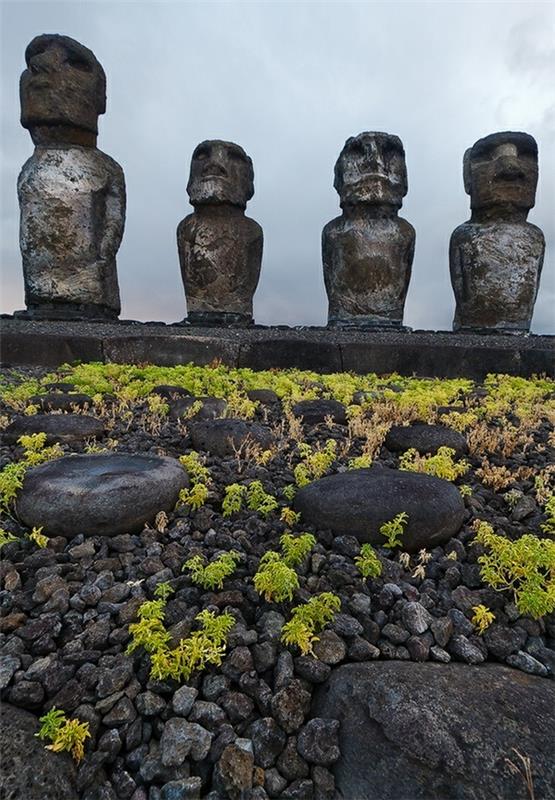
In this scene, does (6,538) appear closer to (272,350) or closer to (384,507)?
(384,507)

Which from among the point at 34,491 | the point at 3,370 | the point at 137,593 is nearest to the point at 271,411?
the point at 34,491

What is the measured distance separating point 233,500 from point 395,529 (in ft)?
2.67

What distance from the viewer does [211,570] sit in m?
2.00

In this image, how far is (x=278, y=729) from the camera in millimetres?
1542

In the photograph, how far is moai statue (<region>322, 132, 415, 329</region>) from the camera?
8.41 m

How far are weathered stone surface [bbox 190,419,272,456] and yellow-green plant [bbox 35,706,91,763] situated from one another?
1956 millimetres

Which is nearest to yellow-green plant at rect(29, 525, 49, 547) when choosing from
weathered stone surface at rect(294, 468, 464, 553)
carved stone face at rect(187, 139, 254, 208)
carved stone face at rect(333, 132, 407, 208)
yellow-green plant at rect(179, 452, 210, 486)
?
yellow-green plant at rect(179, 452, 210, 486)

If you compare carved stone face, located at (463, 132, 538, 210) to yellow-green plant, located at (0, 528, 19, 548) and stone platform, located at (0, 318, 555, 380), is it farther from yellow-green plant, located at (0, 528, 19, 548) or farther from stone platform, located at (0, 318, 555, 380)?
yellow-green plant, located at (0, 528, 19, 548)

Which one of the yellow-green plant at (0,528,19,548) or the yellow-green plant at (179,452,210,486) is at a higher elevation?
the yellow-green plant at (179,452,210,486)

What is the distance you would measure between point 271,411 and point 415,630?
2767mm

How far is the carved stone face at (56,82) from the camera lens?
770cm

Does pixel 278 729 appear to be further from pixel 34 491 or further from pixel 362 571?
pixel 34 491

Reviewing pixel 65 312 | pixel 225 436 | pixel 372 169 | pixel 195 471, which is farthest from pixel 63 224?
pixel 195 471

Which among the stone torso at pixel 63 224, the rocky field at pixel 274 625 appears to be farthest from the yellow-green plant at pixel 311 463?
the stone torso at pixel 63 224
